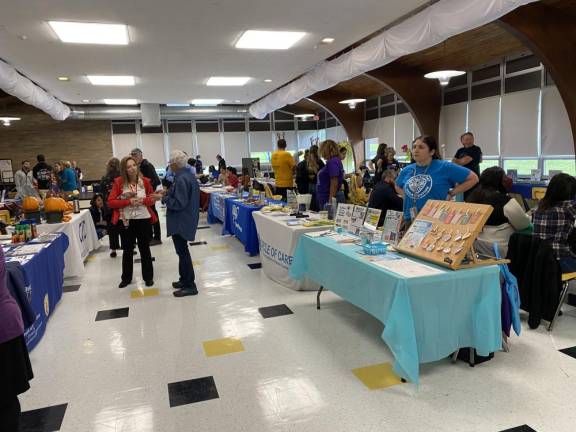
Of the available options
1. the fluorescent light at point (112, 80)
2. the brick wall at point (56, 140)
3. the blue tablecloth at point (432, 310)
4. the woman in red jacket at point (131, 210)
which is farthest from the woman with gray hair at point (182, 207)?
A: the brick wall at point (56, 140)

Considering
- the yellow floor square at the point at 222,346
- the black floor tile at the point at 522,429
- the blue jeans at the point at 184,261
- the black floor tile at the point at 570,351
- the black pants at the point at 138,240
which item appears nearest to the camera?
the black floor tile at the point at 522,429

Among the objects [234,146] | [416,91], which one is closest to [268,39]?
[416,91]

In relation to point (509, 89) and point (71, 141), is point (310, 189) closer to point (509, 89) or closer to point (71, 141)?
point (509, 89)

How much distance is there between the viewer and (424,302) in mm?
2072

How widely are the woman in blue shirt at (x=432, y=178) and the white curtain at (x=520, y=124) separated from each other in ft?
20.3

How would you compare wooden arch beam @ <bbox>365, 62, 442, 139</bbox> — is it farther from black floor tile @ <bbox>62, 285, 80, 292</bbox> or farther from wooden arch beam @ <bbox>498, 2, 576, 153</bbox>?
black floor tile @ <bbox>62, 285, 80, 292</bbox>

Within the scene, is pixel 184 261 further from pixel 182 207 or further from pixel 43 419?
pixel 43 419

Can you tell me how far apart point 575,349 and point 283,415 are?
6.08ft

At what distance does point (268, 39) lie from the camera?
6.15 m

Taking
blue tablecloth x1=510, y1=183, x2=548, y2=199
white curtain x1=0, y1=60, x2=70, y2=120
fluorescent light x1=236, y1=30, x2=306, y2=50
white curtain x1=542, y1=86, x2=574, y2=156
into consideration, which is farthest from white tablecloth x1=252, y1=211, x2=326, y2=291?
white curtain x1=542, y1=86, x2=574, y2=156

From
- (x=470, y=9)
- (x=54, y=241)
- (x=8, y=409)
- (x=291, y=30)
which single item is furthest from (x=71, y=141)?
(x=8, y=409)

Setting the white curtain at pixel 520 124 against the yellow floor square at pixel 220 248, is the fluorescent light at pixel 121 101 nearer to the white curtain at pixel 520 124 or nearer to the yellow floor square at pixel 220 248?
the yellow floor square at pixel 220 248

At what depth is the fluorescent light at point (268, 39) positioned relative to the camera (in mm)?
5840

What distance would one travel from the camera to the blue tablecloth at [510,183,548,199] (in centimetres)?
628
